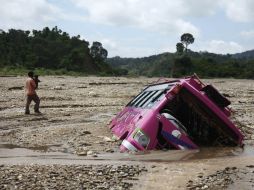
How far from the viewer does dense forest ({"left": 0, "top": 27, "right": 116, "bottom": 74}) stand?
75.1m

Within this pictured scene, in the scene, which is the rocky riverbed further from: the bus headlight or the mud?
the bus headlight

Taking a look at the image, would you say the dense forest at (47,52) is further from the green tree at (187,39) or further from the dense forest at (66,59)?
the green tree at (187,39)

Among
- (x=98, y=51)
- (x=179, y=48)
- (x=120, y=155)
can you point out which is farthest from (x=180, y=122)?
(x=98, y=51)

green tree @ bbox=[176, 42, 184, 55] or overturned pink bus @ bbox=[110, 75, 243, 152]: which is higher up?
green tree @ bbox=[176, 42, 184, 55]

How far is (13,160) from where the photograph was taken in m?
8.55

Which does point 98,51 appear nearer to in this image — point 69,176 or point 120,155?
point 120,155

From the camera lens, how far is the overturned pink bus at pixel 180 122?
29.8ft

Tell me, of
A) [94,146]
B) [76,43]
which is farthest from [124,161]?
[76,43]

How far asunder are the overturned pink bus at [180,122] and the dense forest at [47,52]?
6033cm

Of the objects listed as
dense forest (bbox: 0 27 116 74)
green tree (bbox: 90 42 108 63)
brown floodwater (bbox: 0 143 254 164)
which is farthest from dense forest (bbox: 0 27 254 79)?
brown floodwater (bbox: 0 143 254 164)

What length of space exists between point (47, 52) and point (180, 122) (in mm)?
73621

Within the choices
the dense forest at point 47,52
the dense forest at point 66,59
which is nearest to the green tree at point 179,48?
the dense forest at point 66,59

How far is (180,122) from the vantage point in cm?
981

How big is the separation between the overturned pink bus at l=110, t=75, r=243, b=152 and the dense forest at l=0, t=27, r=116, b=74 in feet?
198
